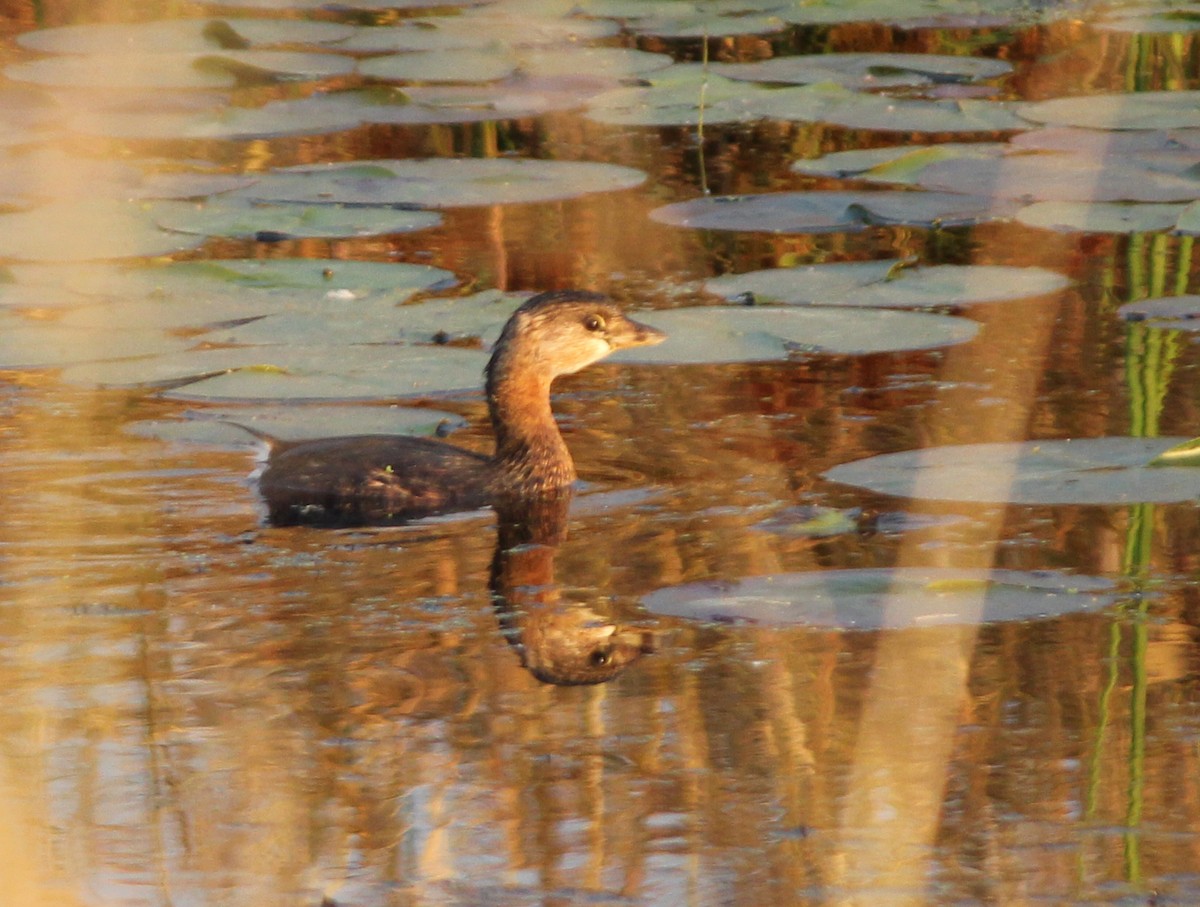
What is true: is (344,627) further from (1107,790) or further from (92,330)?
(92,330)

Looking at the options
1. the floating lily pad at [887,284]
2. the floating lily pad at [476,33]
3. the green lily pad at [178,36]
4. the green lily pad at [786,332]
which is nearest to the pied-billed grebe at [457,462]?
the green lily pad at [786,332]

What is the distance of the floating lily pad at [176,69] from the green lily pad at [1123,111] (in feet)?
12.5

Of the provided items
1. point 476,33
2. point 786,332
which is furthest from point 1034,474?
point 476,33

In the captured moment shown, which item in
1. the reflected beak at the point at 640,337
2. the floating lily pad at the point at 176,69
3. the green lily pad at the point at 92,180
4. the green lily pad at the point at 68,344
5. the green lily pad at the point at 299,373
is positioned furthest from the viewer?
the floating lily pad at the point at 176,69

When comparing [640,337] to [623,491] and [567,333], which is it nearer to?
[567,333]

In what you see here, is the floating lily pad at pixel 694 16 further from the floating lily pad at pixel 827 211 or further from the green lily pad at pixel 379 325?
the green lily pad at pixel 379 325

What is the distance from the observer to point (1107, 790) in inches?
143

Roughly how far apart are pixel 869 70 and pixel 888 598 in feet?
23.9

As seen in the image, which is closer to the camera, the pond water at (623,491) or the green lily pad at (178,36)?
the pond water at (623,491)

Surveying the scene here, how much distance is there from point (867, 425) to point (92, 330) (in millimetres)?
2517

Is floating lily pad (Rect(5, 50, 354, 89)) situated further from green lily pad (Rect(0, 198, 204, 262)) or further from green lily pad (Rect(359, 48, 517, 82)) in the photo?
green lily pad (Rect(0, 198, 204, 262))

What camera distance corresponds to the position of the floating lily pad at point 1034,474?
16.8 feet

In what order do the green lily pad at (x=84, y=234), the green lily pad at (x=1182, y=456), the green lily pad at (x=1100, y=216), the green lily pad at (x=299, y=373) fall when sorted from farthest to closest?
1. the green lily pad at (x=1100, y=216)
2. the green lily pad at (x=84, y=234)
3. the green lily pad at (x=299, y=373)
4. the green lily pad at (x=1182, y=456)

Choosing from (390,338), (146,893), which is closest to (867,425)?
(390,338)
